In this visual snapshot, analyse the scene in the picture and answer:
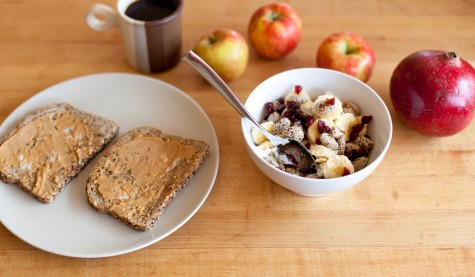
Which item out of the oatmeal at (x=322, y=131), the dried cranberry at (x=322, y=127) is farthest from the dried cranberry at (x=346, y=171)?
the dried cranberry at (x=322, y=127)

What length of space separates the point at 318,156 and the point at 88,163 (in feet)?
2.03

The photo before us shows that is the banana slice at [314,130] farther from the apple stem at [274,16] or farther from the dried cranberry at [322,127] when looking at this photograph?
the apple stem at [274,16]

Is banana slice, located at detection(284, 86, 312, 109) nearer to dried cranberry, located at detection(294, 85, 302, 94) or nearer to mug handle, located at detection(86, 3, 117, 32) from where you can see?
dried cranberry, located at detection(294, 85, 302, 94)

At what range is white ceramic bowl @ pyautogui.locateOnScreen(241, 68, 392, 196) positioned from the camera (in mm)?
1151

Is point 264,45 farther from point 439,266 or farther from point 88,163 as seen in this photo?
point 439,266

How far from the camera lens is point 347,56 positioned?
1485 mm

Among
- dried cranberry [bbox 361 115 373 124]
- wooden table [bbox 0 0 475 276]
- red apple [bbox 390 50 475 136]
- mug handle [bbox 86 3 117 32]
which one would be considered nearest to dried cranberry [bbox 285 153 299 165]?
wooden table [bbox 0 0 475 276]

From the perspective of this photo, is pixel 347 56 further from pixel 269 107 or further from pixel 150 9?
pixel 150 9

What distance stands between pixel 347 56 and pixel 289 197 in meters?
0.49

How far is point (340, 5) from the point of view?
1.83m

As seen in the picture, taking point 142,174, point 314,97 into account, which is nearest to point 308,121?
point 314,97

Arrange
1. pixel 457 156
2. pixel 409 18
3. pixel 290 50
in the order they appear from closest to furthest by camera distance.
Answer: pixel 457 156 < pixel 290 50 < pixel 409 18

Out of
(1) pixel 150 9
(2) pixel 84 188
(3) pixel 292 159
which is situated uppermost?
(1) pixel 150 9

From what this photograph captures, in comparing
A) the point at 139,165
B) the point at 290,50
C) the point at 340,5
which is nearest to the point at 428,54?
the point at 290,50
